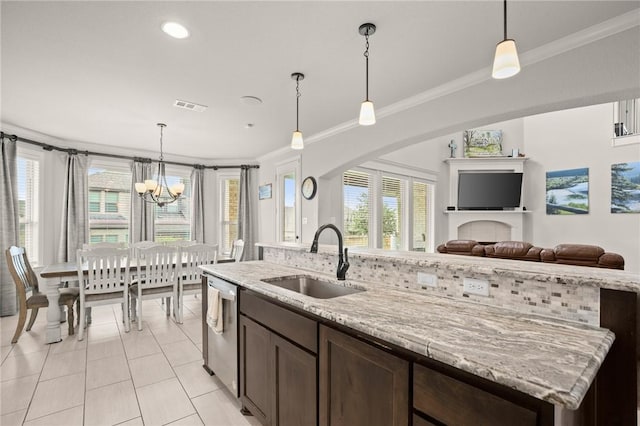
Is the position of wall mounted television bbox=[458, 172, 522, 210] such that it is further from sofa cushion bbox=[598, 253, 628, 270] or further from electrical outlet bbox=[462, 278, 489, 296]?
electrical outlet bbox=[462, 278, 489, 296]

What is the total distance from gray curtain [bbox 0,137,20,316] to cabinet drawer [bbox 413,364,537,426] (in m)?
5.39

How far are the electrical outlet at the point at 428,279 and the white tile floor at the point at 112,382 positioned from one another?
4.75ft

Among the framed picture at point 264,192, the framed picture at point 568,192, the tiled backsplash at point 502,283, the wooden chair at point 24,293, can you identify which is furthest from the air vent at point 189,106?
the framed picture at point 568,192

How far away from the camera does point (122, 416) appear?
80.0 inches

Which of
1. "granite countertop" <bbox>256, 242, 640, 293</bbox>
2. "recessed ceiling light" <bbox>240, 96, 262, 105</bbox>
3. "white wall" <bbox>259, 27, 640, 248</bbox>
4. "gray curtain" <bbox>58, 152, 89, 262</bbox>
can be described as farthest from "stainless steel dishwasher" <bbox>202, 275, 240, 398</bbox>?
"gray curtain" <bbox>58, 152, 89, 262</bbox>

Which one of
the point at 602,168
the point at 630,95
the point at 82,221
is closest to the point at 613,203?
the point at 602,168

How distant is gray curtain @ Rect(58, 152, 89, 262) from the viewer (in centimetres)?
489

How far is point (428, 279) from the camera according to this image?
1.66 m

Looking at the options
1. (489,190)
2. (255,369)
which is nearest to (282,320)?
(255,369)

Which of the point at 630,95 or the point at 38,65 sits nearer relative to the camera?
the point at 630,95

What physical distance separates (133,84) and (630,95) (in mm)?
4211

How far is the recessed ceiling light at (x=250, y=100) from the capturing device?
3.34m

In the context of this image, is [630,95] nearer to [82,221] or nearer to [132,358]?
[132,358]

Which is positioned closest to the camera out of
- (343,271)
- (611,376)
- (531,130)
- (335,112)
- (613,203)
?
(611,376)
